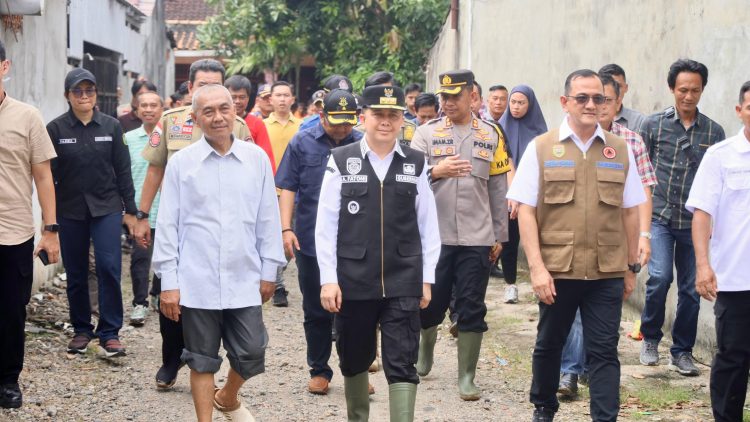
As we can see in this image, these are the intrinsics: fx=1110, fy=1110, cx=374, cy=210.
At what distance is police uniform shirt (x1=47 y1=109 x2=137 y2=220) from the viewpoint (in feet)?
27.4

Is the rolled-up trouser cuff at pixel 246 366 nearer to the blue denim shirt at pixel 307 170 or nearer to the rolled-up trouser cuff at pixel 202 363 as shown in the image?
the rolled-up trouser cuff at pixel 202 363

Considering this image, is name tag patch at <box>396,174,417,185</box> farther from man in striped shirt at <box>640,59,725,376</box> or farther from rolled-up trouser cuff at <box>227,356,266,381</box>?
man in striped shirt at <box>640,59,725,376</box>

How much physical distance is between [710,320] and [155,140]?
14.4ft

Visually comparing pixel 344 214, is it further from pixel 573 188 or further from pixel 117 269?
pixel 117 269

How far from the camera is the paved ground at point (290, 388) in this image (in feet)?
23.2

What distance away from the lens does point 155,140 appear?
25.6ft

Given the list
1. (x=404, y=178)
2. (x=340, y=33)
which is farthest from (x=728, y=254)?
(x=340, y=33)

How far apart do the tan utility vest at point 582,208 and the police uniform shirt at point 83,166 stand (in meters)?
3.77

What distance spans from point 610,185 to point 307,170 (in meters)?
2.33

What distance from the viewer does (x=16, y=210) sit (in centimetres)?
677

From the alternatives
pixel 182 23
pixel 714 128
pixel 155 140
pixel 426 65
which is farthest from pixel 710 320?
pixel 182 23

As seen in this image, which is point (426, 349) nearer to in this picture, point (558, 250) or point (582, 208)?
point (558, 250)

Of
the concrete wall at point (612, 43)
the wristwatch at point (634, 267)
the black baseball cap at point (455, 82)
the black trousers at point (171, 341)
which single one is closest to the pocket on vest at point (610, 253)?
the wristwatch at point (634, 267)

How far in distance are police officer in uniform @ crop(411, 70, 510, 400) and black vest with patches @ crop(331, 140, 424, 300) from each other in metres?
1.43
